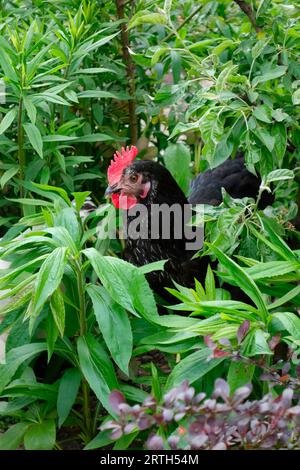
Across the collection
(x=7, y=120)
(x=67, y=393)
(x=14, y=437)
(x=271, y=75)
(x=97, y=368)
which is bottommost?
(x=14, y=437)

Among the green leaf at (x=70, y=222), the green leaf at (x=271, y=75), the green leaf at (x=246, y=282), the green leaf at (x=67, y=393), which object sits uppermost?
the green leaf at (x=271, y=75)

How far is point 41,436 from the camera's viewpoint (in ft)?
8.56

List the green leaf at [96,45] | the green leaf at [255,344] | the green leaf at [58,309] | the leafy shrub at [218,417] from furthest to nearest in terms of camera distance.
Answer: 1. the green leaf at [96,45]
2. the green leaf at [58,309]
3. the green leaf at [255,344]
4. the leafy shrub at [218,417]

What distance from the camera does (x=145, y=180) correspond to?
3162mm

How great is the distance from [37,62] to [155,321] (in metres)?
1.11

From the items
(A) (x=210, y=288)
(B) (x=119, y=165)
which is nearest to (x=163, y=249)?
(B) (x=119, y=165)

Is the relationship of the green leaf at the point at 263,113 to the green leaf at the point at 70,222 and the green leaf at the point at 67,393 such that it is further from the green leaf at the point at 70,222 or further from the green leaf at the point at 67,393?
the green leaf at the point at 67,393

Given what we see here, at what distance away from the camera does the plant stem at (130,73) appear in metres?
3.78

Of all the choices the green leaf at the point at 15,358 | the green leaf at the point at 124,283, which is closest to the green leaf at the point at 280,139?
the green leaf at the point at 124,283

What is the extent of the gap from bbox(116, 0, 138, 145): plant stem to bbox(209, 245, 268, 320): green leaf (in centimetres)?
158

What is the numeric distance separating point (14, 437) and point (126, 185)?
1022mm

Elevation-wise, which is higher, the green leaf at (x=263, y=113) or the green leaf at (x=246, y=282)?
the green leaf at (x=263, y=113)

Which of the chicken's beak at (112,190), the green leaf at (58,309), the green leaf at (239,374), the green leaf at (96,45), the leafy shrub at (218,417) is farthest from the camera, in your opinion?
the green leaf at (96,45)

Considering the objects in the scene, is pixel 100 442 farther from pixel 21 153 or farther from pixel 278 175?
Result: pixel 21 153
